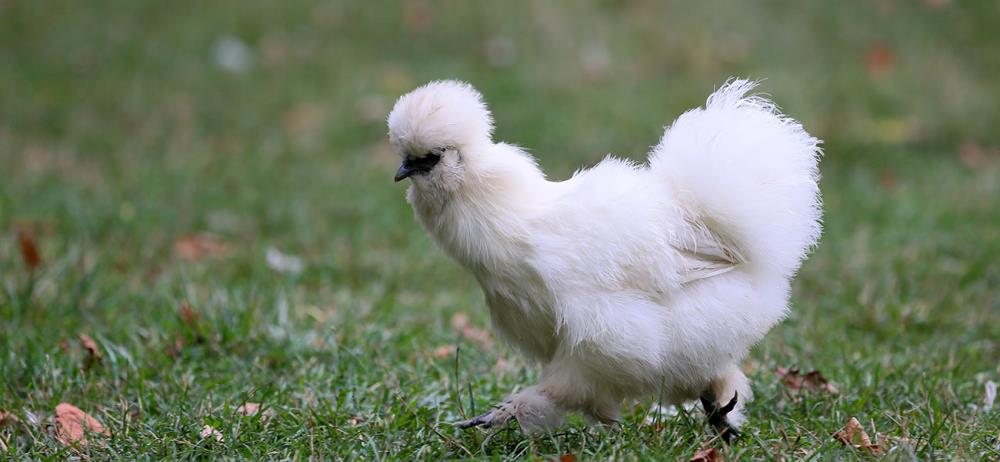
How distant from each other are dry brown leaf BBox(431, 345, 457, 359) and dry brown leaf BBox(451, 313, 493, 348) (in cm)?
18

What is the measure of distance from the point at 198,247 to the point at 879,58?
622cm

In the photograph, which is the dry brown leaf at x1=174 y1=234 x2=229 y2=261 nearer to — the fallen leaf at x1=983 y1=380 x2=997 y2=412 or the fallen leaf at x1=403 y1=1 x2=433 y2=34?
the fallen leaf at x1=983 y1=380 x2=997 y2=412

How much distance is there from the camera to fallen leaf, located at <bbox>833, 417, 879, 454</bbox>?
302 centimetres

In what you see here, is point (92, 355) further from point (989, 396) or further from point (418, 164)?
point (989, 396)

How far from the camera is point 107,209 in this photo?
6.39 meters

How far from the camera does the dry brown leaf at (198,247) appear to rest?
19.2 feet

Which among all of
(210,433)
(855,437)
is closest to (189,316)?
(210,433)

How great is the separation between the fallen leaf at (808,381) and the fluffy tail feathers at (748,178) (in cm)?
71

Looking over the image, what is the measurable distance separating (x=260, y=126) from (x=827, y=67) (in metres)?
4.87

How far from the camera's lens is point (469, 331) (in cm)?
471

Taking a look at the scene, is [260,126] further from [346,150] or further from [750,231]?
[750,231]

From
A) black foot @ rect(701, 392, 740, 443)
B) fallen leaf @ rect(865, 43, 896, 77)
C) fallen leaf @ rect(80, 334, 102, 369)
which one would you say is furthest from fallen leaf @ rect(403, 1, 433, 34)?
black foot @ rect(701, 392, 740, 443)

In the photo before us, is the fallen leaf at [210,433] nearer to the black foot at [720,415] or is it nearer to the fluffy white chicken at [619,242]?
the fluffy white chicken at [619,242]

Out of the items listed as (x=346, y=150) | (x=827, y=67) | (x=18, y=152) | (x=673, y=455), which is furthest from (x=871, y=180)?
(x=18, y=152)
